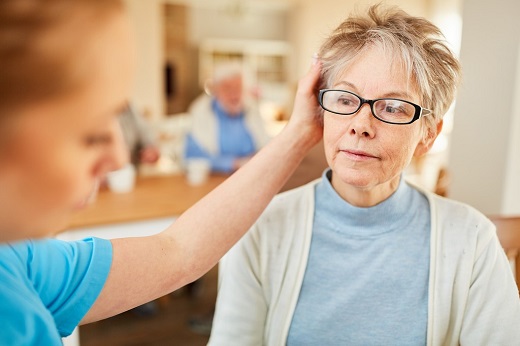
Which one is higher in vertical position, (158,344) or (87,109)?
(87,109)

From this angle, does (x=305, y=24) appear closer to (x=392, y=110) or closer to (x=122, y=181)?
(x=122, y=181)

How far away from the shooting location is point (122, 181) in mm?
2264

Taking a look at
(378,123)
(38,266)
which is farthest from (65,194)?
(378,123)

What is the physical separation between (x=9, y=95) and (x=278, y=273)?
86 cm

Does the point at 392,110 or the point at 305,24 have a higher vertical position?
the point at 305,24

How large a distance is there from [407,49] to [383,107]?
12 centimetres

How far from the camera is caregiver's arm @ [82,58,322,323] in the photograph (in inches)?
28.8

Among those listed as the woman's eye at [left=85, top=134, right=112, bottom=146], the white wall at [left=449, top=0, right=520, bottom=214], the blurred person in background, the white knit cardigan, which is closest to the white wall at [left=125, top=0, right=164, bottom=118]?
the blurred person in background

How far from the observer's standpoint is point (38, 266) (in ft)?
2.12

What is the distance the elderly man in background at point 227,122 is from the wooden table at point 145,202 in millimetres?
688

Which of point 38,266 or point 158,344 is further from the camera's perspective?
point 158,344

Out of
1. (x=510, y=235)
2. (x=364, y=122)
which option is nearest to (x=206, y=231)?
(x=364, y=122)

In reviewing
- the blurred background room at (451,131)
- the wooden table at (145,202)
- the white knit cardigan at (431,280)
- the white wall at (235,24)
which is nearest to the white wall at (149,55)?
the blurred background room at (451,131)

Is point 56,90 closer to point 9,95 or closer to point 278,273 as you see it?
point 9,95
